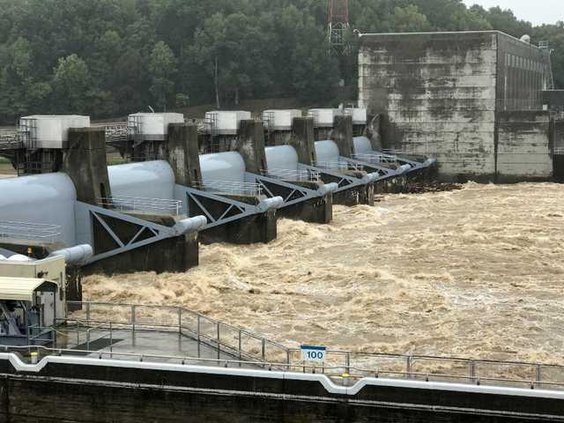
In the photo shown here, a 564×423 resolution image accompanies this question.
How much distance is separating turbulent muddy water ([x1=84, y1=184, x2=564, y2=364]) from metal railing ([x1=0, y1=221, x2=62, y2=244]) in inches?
82.3

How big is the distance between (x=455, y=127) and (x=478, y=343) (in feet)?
154

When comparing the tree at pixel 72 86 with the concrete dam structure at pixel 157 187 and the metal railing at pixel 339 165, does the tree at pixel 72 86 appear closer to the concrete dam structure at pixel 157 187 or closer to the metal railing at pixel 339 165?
the metal railing at pixel 339 165

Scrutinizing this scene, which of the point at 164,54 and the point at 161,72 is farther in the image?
the point at 164,54

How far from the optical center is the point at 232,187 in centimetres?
4494

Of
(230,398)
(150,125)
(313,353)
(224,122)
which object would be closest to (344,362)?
(313,353)

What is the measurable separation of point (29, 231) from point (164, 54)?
9324 centimetres

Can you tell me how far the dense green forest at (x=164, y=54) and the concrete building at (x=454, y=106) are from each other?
51.3 metres

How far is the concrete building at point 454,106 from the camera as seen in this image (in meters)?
67.4

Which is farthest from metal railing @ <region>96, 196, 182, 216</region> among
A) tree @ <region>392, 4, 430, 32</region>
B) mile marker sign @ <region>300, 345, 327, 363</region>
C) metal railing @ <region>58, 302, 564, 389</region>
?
tree @ <region>392, 4, 430, 32</region>

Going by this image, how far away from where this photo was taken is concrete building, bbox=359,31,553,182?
67.4 meters

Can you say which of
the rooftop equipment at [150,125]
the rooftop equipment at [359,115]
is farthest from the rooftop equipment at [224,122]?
the rooftop equipment at [359,115]

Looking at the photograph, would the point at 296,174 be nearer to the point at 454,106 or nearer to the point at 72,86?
the point at 454,106

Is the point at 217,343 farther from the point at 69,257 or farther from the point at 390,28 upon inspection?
the point at 390,28

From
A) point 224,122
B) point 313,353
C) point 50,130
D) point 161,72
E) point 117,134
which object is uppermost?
point 161,72
